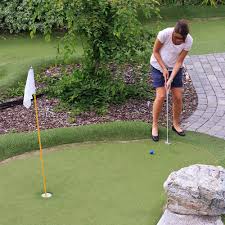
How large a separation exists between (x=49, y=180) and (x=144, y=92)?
236 cm

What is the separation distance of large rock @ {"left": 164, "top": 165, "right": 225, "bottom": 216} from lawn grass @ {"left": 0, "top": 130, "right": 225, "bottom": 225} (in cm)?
30

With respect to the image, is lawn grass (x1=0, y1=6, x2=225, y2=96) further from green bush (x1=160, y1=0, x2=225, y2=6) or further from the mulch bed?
the mulch bed

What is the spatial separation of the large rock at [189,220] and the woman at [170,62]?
5.17 ft

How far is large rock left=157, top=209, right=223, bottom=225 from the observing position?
13.1 feet

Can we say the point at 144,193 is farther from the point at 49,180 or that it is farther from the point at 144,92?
the point at 144,92

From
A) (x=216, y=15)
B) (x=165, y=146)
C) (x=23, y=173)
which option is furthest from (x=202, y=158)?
(x=216, y=15)

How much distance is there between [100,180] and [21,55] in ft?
15.8

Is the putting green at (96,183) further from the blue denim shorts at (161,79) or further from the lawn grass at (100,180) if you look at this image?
the blue denim shorts at (161,79)

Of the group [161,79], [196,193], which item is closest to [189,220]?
[196,193]

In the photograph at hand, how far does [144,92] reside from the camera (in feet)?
22.1

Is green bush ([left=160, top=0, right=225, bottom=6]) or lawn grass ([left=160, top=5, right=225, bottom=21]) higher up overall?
green bush ([left=160, top=0, right=225, bottom=6])

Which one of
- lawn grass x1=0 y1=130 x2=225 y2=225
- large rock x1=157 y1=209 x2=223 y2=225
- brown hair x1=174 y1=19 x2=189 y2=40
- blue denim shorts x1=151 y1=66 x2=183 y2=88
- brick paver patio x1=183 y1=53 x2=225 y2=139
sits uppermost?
brown hair x1=174 y1=19 x2=189 y2=40

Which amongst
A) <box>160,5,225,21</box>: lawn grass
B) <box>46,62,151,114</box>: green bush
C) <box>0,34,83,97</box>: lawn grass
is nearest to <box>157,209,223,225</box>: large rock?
<box>46,62,151,114</box>: green bush

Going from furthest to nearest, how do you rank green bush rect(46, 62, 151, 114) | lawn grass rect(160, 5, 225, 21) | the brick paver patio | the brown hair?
lawn grass rect(160, 5, 225, 21), green bush rect(46, 62, 151, 114), the brick paver patio, the brown hair
